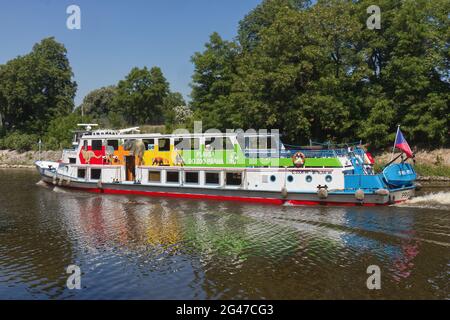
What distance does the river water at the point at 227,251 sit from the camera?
1411 centimetres

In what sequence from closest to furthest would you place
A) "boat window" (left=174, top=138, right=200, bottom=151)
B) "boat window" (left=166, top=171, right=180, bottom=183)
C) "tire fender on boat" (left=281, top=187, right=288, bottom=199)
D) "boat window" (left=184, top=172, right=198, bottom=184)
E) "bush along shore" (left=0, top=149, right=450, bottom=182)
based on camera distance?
"tire fender on boat" (left=281, top=187, right=288, bottom=199)
"boat window" (left=184, top=172, right=198, bottom=184)
"boat window" (left=174, top=138, right=200, bottom=151)
"boat window" (left=166, top=171, right=180, bottom=183)
"bush along shore" (left=0, top=149, right=450, bottom=182)

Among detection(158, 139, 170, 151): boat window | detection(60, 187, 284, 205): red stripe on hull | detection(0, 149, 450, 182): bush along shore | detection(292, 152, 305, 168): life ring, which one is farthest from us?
detection(0, 149, 450, 182): bush along shore

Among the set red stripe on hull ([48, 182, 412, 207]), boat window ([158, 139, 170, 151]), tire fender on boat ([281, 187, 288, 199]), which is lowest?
red stripe on hull ([48, 182, 412, 207])

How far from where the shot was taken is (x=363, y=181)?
27922 mm

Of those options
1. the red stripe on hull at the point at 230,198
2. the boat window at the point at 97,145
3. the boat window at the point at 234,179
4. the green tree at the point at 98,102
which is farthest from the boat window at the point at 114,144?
the green tree at the point at 98,102

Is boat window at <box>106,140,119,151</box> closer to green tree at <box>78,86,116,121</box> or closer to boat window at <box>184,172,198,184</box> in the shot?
boat window at <box>184,172,198,184</box>

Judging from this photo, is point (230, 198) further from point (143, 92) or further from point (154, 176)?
point (143, 92)

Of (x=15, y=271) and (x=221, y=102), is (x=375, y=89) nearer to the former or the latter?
(x=221, y=102)

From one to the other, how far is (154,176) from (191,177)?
3.40m

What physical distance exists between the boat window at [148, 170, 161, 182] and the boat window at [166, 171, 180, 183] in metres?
0.83

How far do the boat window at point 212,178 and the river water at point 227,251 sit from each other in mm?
3314

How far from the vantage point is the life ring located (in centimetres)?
2942

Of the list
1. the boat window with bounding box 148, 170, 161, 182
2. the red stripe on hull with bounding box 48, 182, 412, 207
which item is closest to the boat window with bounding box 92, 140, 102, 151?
the red stripe on hull with bounding box 48, 182, 412, 207

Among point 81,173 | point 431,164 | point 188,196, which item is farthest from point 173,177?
point 431,164
